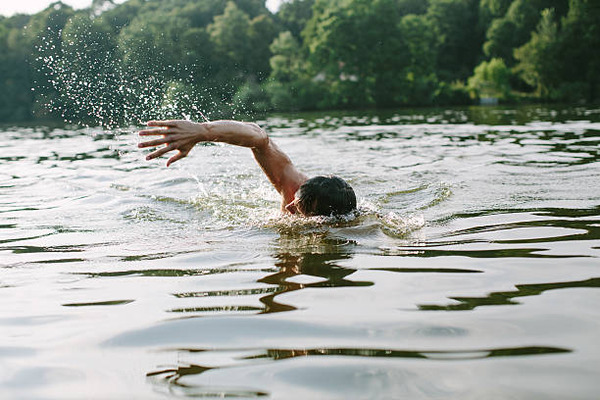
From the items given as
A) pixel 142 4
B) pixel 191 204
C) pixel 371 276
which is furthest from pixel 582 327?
pixel 142 4

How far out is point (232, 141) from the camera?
4473 mm

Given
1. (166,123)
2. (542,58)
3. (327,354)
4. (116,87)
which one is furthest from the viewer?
(542,58)

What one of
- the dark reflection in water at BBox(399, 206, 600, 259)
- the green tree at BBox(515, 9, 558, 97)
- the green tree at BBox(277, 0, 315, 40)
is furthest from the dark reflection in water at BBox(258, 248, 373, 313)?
the green tree at BBox(277, 0, 315, 40)

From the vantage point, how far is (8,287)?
356 centimetres

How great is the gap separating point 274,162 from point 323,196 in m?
0.59

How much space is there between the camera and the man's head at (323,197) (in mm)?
4996

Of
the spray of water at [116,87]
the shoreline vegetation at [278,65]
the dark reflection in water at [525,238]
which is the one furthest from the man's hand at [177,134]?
the shoreline vegetation at [278,65]

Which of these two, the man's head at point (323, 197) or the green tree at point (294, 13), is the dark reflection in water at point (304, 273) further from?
the green tree at point (294, 13)

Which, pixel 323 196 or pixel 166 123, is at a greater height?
pixel 166 123

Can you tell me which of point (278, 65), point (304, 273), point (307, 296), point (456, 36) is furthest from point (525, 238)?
point (456, 36)

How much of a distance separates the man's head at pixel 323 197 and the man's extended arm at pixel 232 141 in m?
0.34

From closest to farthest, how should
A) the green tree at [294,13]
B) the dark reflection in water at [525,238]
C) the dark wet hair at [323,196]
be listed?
the dark reflection in water at [525,238]
the dark wet hair at [323,196]
the green tree at [294,13]

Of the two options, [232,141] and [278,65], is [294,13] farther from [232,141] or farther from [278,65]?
[232,141]

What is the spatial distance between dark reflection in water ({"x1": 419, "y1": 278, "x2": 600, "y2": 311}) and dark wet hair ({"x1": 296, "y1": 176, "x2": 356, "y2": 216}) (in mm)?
2044
